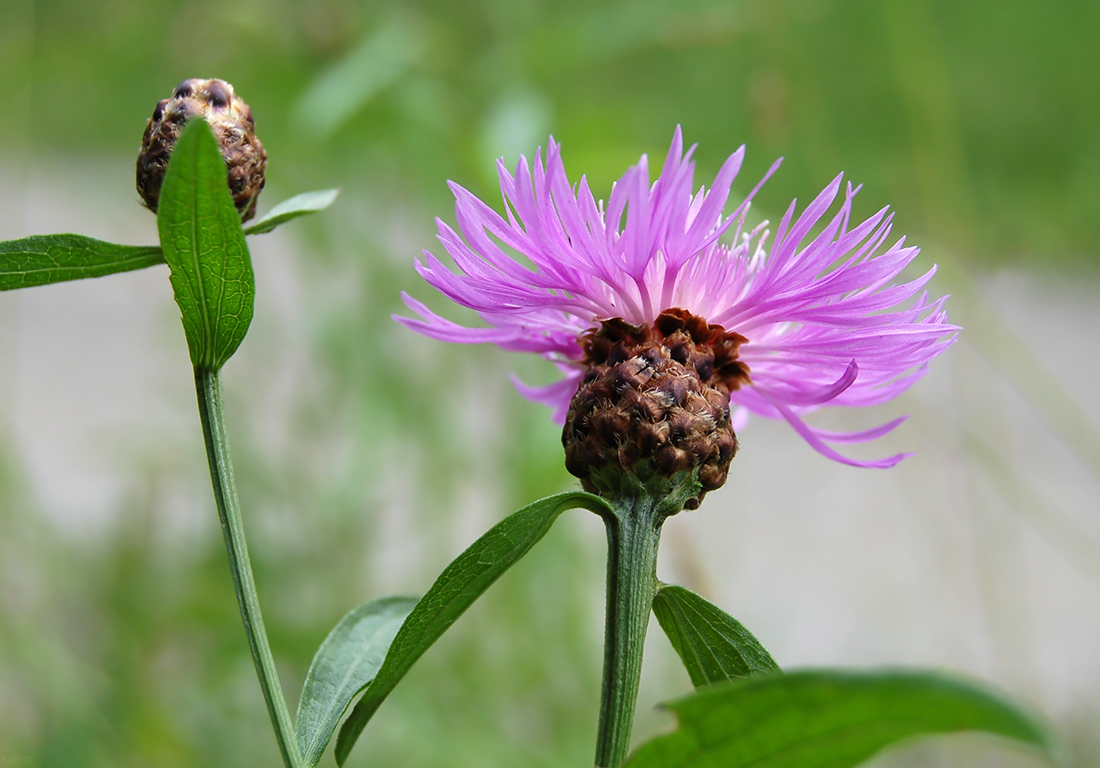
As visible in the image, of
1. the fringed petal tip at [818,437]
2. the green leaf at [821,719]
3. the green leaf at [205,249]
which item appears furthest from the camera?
the fringed petal tip at [818,437]

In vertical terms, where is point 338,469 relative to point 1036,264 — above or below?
below

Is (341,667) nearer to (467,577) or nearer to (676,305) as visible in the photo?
(467,577)

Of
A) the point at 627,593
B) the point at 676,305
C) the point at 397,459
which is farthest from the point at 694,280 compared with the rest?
the point at 397,459

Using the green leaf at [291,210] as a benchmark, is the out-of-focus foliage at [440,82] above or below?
above

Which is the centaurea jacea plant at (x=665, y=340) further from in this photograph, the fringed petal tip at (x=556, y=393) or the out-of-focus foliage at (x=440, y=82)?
the out-of-focus foliage at (x=440, y=82)

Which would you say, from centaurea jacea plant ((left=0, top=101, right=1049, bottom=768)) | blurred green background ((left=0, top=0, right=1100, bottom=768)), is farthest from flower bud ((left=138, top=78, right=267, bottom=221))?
blurred green background ((left=0, top=0, right=1100, bottom=768))

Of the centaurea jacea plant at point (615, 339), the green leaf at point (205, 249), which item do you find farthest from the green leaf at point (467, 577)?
the green leaf at point (205, 249)

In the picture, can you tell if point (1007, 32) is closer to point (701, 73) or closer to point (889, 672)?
point (701, 73)

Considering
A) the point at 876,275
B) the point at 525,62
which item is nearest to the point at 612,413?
the point at 876,275
